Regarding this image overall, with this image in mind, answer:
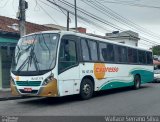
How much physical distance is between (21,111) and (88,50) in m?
5.20

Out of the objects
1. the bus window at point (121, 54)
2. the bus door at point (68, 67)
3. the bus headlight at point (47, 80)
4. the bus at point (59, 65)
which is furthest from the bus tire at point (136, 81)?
the bus headlight at point (47, 80)

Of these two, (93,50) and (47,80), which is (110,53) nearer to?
(93,50)

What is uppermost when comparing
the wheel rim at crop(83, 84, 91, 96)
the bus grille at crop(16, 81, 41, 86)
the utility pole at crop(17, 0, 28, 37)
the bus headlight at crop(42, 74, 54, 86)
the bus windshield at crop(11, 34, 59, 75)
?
the utility pole at crop(17, 0, 28, 37)

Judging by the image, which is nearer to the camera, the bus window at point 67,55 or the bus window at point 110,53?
the bus window at point 67,55

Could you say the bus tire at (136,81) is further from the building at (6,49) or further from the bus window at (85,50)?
the building at (6,49)

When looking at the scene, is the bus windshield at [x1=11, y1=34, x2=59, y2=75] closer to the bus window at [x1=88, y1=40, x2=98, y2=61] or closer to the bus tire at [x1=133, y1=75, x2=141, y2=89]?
the bus window at [x1=88, y1=40, x2=98, y2=61]

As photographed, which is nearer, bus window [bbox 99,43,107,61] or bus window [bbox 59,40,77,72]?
bus window [bbox 59,40,77,72]

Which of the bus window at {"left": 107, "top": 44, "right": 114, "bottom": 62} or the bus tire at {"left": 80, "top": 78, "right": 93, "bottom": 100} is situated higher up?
the bus window at {"left": 107, "top": 44, "right": 114, "bottom": 62}

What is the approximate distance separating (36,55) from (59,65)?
3.46 feet

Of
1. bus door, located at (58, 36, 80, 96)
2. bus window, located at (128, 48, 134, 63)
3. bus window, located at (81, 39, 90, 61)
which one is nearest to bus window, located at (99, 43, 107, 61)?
bus window, located at (81, 39, 90, 61)

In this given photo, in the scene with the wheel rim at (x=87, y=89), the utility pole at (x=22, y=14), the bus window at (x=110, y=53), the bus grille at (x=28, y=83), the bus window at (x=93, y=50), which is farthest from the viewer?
the utility pole at (x=22, y=14)

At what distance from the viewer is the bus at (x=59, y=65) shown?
1341 centimetres

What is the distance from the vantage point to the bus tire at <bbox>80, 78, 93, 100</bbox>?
15.2 m

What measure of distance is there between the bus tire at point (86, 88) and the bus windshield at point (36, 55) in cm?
236
